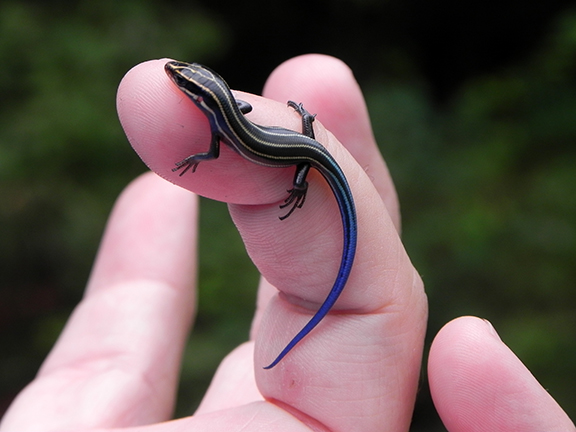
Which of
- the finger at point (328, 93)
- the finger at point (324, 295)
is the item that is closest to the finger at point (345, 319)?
the finger at point (324, 295)

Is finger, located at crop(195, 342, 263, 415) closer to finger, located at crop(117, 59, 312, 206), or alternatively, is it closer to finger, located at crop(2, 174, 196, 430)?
finger, located at crop(2, 174, 196, 430)

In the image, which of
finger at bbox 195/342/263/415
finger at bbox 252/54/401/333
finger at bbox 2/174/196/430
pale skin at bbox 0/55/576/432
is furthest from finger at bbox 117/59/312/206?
finger at bbox 2/174/196/430

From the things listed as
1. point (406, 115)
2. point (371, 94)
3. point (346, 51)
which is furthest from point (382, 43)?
point (406, 115)

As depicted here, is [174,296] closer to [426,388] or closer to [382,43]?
[426,388]

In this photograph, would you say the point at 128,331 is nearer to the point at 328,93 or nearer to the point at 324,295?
the point at 324,295

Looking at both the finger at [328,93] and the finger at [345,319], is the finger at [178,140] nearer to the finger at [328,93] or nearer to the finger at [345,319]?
the finger at [345,319]

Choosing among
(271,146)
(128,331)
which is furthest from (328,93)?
(128,331)
